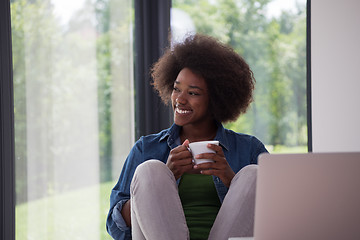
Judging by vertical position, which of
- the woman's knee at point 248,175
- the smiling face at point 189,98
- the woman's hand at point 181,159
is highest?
the smiling face at point 189,98

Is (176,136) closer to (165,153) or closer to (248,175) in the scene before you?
(165,153)

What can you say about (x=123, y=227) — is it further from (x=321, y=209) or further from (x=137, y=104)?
(x=137, y=104)

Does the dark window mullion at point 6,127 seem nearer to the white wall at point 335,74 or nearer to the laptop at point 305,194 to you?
the laptop at point 305,194

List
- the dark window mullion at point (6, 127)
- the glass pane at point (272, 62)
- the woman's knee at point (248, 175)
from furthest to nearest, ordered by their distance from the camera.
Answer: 1. the glass pane at point (272, 62)
2. the dark window mullion at point (6, 127)
3. the woman's knee at point (248, 175)

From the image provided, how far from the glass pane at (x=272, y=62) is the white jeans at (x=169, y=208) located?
Answer: 55.5 inches

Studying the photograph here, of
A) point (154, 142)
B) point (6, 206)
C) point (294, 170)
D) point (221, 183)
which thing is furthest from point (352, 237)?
point (6, 206)

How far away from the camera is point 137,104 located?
10.4ft

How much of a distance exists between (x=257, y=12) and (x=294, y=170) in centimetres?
213

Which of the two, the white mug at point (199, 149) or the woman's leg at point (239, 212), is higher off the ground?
the white mug at point (199, 149)

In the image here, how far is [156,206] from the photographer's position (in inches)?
64.7

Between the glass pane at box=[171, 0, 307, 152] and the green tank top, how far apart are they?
3.73 feet

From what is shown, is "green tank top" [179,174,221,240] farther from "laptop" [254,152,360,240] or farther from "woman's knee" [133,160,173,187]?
"laptop" [254,152,360,240]

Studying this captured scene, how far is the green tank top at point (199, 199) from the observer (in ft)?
Result: 6.46

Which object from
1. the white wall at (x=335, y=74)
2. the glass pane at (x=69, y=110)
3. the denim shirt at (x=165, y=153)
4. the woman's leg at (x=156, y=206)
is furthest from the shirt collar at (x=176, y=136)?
the glass pane at (x=69, y=110)
